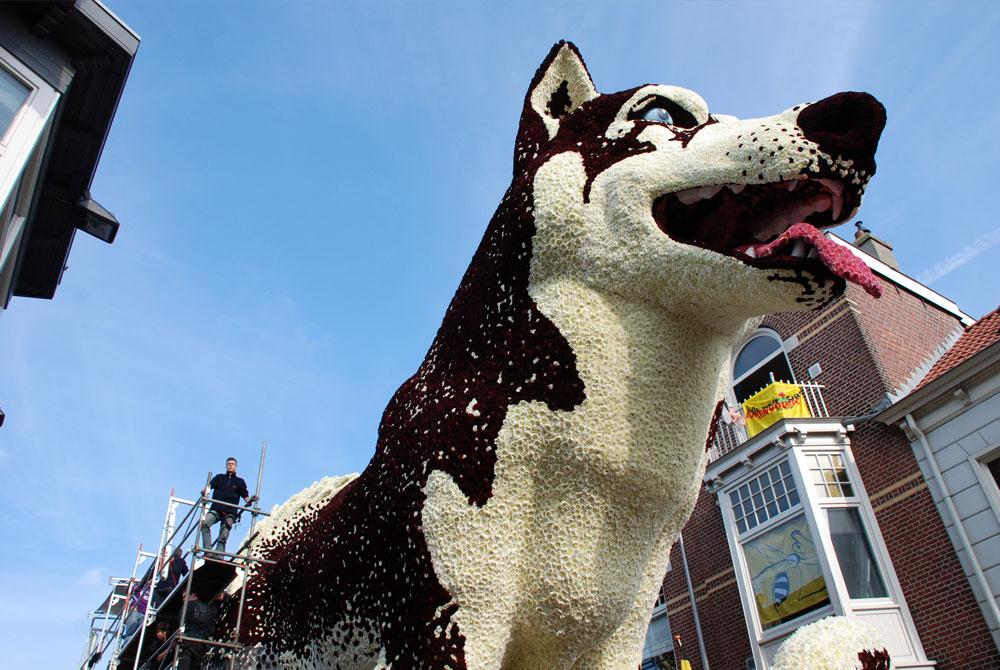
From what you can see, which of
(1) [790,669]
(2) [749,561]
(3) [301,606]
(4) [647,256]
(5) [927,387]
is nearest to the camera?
(1) [790,669]

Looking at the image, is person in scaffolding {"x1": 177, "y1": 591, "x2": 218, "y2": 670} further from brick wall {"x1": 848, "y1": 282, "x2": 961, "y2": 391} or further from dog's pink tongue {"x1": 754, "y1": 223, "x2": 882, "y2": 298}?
brick wall {"x1": 848, "y1": 282, "x2": 961, "y2": 391}

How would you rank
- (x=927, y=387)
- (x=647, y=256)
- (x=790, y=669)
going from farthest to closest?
(x=927, y=387)
(x=647, y=256)
(x=790, y=669)

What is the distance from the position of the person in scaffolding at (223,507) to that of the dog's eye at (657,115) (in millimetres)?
4183

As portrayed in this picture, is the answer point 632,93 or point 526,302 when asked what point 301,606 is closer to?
point 526,302

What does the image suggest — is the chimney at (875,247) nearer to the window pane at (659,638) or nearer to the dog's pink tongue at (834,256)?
the window pane at (659,638)

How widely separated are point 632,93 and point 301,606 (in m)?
2.44

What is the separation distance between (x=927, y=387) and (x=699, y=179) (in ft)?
33.0

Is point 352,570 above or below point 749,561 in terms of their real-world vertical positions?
below

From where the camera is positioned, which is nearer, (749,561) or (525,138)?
(525,138)

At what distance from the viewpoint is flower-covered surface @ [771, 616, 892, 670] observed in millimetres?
2404

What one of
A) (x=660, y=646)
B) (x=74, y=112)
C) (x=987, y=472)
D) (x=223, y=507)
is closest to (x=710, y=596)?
(x=660, y=646)

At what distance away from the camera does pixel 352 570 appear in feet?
8.96

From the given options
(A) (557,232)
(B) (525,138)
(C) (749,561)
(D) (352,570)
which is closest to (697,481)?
(A) (557,232)

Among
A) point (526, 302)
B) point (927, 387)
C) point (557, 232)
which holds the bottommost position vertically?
point (526, 302)
